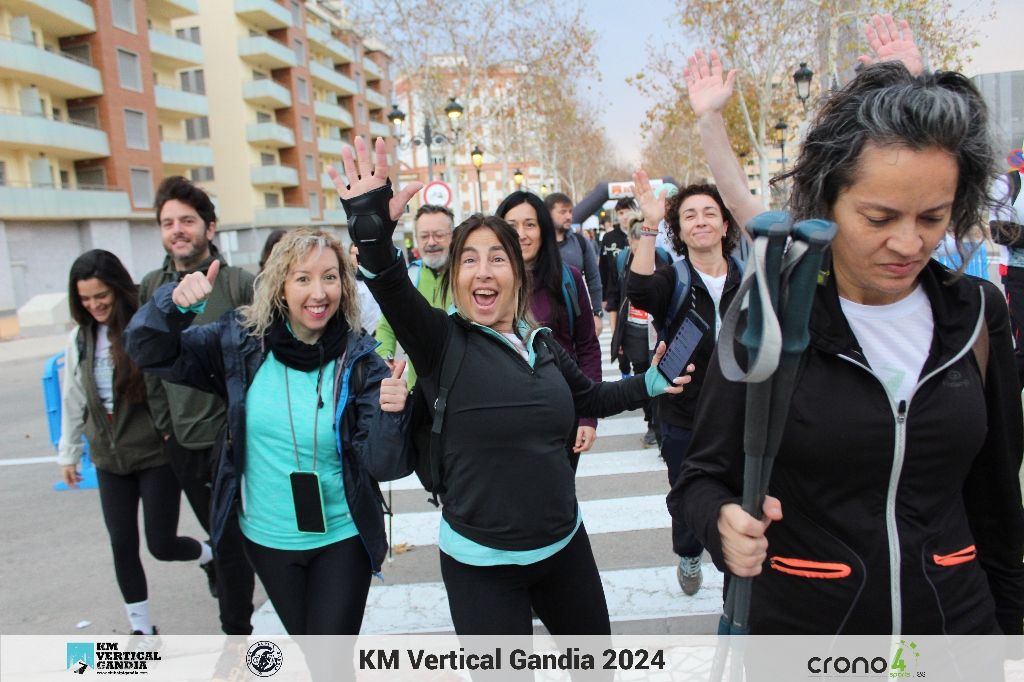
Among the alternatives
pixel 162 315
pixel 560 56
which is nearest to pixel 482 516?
pixel 162 315

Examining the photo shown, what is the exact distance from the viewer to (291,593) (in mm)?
2680

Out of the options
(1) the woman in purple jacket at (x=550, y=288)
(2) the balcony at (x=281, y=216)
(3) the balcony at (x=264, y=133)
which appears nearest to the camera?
(1) the woman in purple jacket at (x=550, y=288)

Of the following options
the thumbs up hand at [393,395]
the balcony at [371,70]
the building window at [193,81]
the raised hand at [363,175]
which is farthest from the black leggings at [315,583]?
the balcony at [371,70]

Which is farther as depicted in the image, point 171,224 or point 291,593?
point 171,224

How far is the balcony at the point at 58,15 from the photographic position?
89.8 feet

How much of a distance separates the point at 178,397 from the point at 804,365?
3.01 metres

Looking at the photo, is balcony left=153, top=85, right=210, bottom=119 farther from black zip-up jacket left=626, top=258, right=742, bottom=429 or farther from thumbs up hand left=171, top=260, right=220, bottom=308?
thumbs up hand left=171, top=260, right=220, bottom=308

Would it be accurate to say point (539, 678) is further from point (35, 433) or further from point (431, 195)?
point (431, 195)

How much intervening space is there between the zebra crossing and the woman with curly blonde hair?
3.04 ft

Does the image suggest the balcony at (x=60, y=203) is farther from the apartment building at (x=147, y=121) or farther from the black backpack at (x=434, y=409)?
the black backpack at (x=434, y=409)

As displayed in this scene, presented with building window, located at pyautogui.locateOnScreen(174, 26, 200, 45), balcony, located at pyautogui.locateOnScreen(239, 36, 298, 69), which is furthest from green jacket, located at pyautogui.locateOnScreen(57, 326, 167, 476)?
building window, located at pyautogui.locateOnScreen(174, 26, 200, 45)

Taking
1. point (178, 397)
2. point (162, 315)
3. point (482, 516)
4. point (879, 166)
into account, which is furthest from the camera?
point (178, 397)

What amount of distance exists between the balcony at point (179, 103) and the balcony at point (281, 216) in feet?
26.0

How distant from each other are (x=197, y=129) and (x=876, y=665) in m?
48.8
